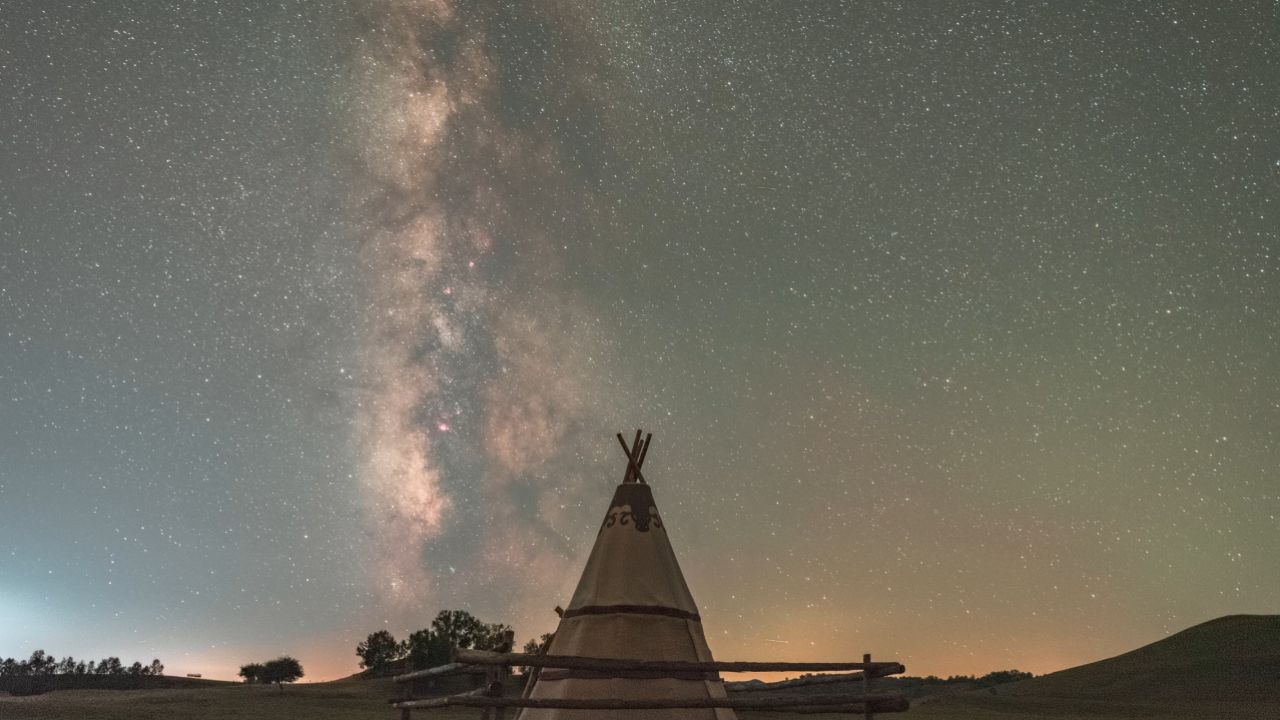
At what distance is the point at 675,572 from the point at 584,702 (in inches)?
155

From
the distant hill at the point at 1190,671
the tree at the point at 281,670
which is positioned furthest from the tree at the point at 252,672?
the distant hill at the point at 1190,671

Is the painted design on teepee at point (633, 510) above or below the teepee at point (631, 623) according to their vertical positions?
above

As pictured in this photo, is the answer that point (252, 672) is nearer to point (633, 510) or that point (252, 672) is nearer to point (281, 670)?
Result: point (281, 670)

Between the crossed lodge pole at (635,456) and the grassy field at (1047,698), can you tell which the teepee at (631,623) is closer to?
the crossed lodge pole at (635,456)

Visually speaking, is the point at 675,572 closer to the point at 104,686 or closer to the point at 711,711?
the point at 711,711

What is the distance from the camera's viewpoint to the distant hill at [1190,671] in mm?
46812

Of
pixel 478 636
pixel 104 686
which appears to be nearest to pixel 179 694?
pixel 104 686

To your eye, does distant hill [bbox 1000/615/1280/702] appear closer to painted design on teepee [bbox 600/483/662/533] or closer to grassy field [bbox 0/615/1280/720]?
grassy field [bbox 0/615/1280/720]

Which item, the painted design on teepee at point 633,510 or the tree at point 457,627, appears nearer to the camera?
the painted design on teepee at point 633,510

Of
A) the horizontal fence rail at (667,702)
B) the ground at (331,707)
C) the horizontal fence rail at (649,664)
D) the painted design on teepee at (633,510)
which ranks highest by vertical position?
the painted design on teepee at (633,510)

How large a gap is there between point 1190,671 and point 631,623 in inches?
2175

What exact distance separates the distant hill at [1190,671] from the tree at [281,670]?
44340 mm

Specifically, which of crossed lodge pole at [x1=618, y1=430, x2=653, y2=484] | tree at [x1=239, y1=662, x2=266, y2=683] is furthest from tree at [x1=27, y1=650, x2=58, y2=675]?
crossed lodge pole at [x1=618, y1=430, x2=653, y2=484]

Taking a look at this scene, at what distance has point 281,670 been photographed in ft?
186
